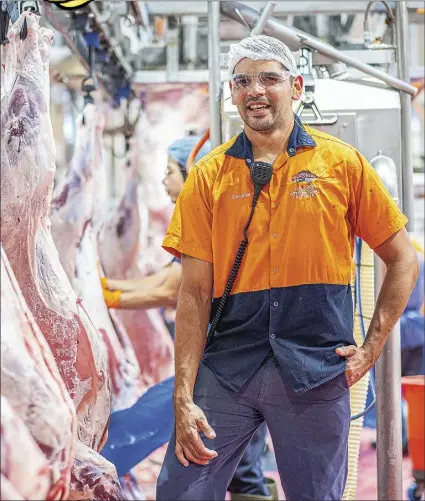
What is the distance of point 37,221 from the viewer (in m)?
2.29

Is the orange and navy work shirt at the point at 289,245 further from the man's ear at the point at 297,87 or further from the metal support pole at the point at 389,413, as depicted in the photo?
the metal support pole at the point at 389,413

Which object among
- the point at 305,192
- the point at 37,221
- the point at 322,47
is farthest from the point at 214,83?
the point at 37,221

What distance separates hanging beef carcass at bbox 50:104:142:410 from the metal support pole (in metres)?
1.32

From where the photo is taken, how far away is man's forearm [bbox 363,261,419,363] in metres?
2.74

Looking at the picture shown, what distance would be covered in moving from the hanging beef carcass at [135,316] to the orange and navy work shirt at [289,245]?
308 cm

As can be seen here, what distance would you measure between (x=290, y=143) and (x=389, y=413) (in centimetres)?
121

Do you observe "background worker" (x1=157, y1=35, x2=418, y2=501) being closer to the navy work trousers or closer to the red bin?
the navy work trousers

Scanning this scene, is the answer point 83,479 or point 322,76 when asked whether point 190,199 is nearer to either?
point 83,479

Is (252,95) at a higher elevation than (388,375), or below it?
higher

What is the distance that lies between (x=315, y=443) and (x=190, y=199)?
0.80 metres

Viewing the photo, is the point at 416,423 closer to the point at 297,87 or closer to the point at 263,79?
the point at 297,87

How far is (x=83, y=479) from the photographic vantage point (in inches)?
84.1

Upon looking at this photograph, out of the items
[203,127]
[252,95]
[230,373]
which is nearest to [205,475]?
[230,373]

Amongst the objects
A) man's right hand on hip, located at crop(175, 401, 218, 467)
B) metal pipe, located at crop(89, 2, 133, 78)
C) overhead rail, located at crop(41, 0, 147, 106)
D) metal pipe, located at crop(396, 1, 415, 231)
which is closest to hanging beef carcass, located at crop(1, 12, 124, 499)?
man's right hand on hip, located at crop(175, 401, 218, 467)
